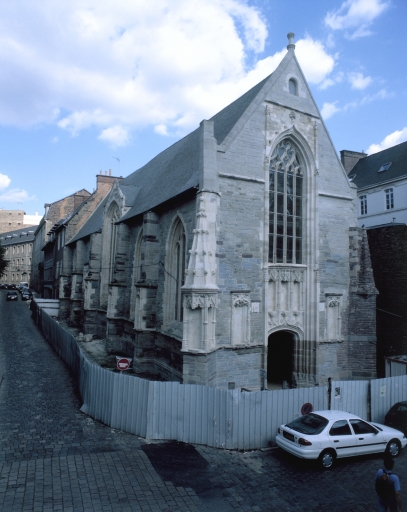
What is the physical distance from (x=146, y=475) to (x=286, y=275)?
386 inches

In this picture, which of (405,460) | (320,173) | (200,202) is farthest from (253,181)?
(405,460)

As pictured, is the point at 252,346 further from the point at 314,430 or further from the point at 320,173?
the point at 320,173

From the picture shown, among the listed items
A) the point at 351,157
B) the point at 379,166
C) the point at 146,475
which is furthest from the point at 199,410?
the point at 351,157

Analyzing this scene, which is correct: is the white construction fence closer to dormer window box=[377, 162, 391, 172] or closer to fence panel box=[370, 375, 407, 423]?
fence panel box=[370, 375, 407, 423]

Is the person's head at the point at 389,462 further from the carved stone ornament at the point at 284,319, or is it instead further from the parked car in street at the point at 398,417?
the carved stone ornament at the point at 284,319

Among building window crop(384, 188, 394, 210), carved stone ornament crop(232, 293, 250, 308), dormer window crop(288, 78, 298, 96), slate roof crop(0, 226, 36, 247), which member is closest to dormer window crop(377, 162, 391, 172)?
building window crop(384, 188, 394, 210)

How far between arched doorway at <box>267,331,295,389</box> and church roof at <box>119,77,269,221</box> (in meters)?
7.93

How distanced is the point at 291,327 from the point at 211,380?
4.43m

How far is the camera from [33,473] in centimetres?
823

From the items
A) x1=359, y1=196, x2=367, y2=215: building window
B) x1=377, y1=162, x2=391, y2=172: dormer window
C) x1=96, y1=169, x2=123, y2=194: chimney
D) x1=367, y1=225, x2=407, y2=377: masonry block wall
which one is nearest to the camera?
x1=367, y1=225, x2=407, y2=377: masonry block wall

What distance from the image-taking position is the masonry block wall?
744 inches

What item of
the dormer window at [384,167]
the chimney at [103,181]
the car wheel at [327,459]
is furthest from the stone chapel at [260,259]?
the chimney at [103,181]

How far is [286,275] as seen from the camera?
16.0m

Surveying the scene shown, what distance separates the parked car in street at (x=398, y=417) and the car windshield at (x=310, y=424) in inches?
143
